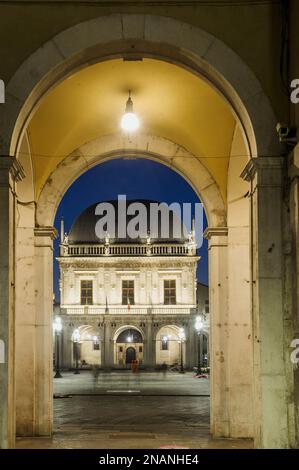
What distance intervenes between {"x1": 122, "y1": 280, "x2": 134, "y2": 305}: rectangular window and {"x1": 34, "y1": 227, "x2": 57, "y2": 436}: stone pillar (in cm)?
4307

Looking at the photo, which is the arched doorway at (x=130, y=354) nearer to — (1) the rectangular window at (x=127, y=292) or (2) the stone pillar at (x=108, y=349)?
(2) the stone pillar at (x=108, y=349)

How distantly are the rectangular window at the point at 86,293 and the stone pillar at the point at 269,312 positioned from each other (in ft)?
161

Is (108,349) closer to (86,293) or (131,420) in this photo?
(86,293)

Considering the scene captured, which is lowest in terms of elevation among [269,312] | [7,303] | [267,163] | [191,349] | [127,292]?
[191,349]

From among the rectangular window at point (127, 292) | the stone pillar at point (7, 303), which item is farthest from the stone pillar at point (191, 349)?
the stone pillar at point (7, 303)

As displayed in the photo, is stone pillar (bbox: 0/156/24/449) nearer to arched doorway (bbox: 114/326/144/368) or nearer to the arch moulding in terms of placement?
the arch moulding

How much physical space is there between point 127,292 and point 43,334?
4382 centimetres

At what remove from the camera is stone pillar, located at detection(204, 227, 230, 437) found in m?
14.2

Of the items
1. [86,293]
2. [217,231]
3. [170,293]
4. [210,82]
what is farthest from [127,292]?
[210,82]

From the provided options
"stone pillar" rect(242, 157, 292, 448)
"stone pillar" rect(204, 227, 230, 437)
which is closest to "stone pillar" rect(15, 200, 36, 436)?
"stone pillar" rect(204, 227, 230, 437)

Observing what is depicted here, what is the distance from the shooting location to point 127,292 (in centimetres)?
5822
